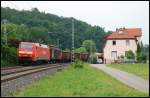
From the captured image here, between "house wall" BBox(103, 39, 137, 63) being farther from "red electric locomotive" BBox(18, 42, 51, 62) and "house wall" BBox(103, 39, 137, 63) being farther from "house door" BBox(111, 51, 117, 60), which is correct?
"red electric locomotive" BBox(18, 42, 51, 62)

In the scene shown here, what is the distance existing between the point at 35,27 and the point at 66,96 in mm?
111524

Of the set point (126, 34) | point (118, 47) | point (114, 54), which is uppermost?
point (126, 34)

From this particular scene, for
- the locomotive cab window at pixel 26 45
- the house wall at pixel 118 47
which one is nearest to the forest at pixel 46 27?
the house wall at pixel 118 47

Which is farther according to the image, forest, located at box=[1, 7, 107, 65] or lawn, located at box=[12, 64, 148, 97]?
forest, located at box=[1, 7, 107, 65]

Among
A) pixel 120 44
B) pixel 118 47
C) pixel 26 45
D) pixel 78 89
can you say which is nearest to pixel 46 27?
pixel 120 44

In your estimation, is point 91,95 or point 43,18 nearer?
point 91,95

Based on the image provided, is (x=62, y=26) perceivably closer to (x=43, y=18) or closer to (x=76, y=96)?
(x=43, y=18)

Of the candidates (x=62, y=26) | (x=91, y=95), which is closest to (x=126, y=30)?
(x=62, y=26)

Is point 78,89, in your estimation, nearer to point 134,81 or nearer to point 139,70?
point 134,81

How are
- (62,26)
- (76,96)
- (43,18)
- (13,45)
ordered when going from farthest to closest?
(43,18), (62,26), (13,45), (76,96)

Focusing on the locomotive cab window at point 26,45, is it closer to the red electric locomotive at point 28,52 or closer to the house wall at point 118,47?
the red electric locomotive at point 28,52

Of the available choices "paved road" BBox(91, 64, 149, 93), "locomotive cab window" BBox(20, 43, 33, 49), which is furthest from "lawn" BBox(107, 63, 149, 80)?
"locomotive cab window" BBox(20, 43, 33, 49)

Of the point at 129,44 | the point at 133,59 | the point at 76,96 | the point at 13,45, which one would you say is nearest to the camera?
the point at 76,96

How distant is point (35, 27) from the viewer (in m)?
125
